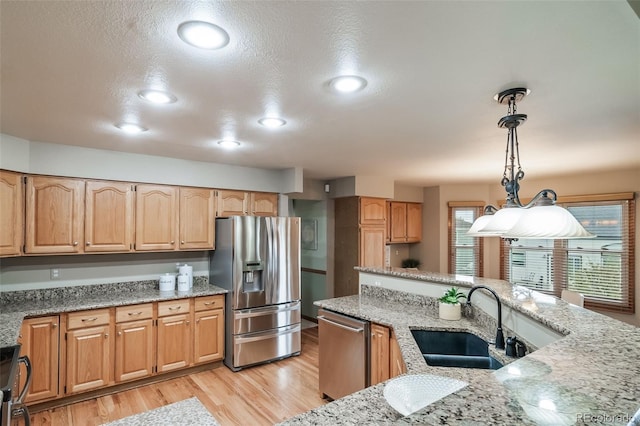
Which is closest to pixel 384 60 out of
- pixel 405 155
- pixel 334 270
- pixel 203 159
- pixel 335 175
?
pixel 405 155

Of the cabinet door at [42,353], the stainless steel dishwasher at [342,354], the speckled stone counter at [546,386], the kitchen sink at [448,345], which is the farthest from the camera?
the cabinet door at [42,353]

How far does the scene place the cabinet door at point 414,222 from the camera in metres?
6.47

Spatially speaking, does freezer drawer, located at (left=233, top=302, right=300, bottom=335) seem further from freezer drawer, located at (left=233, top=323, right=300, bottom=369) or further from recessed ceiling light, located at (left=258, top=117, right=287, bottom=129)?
recessed ceiling light, located at (left=258, top=117, right=287, bottom=129)

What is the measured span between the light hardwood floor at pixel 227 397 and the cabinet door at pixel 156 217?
1.47 metres

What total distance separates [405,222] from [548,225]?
5.03 m

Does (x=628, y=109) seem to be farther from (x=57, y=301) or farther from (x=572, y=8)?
(x=57, y=301)

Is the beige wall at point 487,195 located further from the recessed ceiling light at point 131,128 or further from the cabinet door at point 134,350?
the recessed ceiling light at point 131,128

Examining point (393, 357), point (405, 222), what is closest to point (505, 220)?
point (393, 357)

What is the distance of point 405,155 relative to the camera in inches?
147

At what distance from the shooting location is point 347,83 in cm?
184

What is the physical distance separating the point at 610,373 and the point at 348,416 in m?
0.86

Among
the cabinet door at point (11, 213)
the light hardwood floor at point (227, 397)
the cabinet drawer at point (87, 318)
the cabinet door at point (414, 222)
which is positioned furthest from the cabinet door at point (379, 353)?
the cabinet door at point (414, 222)

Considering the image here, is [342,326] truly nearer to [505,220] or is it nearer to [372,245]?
[505,220]

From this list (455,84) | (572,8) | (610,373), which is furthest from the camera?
(455,84)
